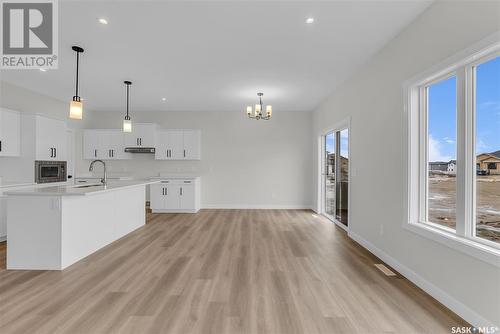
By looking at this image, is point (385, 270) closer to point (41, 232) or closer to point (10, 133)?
point (41, 232)

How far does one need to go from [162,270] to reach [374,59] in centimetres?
398

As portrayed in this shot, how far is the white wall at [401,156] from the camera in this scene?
1802mm

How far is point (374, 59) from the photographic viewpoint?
11.0 ft

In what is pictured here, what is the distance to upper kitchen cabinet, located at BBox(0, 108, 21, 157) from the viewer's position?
4164mm

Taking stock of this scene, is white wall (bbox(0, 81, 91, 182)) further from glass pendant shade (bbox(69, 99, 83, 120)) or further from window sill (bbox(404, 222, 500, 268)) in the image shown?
window sill (bbox(404, 222, 500, 268))

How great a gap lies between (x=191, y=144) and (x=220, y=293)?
4841 millimetres

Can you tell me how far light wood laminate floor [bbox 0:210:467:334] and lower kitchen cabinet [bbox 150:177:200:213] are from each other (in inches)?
97.3

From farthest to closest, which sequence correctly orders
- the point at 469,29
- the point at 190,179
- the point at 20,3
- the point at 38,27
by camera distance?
the point at 190,179, the point at 38,27, the point at 20,3, the point at 469,29

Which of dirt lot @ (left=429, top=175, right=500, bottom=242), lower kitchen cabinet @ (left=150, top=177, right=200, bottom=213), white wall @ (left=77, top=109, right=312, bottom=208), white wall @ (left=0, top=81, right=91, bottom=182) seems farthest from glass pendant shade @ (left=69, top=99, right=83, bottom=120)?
dirt lot @ (left=429, top=175, right=500, bottom=242)

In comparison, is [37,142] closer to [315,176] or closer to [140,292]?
[140,292]

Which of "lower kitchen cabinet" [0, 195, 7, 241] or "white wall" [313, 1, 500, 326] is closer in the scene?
"white wall" [313, 1, 500, 326]

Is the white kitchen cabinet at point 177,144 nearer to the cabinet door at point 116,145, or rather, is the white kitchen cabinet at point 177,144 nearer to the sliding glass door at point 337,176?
the cabinet door at point 116,145

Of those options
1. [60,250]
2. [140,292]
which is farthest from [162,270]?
[60,250]

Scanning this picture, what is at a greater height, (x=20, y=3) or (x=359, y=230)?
(x=20, y=3)
